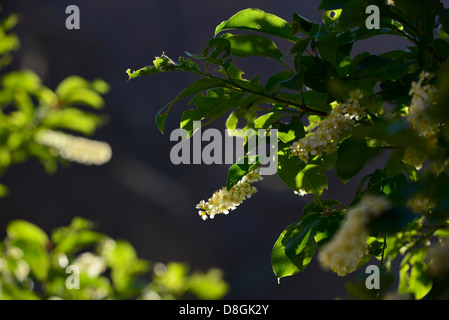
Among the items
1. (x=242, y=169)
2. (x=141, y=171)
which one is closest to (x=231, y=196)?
(x=242, y=169)

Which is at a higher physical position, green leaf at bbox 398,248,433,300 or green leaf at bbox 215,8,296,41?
green leaf at bbox 215,8,296,41

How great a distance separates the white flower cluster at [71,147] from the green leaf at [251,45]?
889mm

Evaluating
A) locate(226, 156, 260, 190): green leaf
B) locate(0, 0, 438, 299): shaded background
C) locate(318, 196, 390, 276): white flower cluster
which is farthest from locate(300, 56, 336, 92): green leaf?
locate(0, 0, 438, 299): shaded background

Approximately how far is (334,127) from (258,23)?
0.58 ft

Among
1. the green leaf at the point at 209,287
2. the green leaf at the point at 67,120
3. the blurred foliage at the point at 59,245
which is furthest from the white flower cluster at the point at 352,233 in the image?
the green leaf at the point at 67,120

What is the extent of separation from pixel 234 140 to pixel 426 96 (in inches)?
14.4

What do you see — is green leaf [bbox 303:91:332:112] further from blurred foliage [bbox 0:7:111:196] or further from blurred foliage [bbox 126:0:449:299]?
blurred foliage [bbox 0:7:111:196]

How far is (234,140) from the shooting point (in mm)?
661

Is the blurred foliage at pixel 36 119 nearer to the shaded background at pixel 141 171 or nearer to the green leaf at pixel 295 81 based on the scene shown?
the green leaf at pixel 295 81

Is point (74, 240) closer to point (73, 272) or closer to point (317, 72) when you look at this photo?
point (73, 272)

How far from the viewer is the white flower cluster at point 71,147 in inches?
50.5

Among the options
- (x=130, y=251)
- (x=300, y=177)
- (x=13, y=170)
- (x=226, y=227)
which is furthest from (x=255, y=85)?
(x=13, y=170)

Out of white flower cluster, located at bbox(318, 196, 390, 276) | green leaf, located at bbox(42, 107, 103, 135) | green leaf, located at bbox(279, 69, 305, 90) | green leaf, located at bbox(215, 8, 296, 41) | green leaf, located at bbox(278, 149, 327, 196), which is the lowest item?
white flower cluster, located at bbox(318, 196, 390, 276)

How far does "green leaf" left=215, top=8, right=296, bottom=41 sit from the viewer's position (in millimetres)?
536
